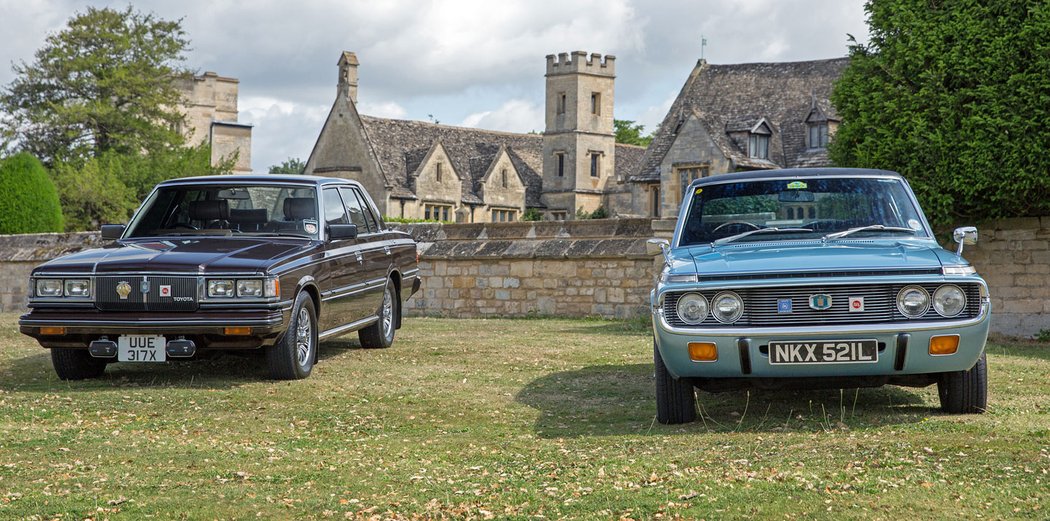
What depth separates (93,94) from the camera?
184 ft

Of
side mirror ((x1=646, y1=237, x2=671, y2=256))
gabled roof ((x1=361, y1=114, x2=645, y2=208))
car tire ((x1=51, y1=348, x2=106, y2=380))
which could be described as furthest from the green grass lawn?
gabled roof ((x1=361, y1=114, x2=645, y2=208))

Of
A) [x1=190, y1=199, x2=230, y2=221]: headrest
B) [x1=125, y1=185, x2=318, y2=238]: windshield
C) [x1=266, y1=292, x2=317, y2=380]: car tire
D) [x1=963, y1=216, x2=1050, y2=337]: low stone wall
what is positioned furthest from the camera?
[x1=963, y1=216, x2=1050, y2=337]: low stone wall

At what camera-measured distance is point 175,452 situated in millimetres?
6965

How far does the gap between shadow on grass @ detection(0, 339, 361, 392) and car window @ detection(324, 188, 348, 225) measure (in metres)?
1.34

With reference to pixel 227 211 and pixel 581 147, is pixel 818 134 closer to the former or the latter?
pixel 581 147

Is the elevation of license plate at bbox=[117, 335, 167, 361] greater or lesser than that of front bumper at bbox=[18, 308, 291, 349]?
lesser

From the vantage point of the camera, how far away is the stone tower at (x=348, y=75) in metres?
68.9

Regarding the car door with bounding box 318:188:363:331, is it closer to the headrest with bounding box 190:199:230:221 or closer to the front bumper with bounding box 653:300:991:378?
the headrest with bounding box 190:199:230:221

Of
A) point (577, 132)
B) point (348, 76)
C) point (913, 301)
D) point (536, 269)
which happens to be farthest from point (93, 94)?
point (913, 301)

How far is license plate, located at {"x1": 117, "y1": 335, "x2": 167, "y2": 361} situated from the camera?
936cm

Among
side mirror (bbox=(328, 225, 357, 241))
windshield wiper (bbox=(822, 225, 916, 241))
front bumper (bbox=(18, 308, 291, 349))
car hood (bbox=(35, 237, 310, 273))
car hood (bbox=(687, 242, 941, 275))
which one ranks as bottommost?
front bumper (bbox=(18, 308, 291, 349))

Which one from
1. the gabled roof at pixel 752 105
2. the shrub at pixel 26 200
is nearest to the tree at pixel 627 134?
the gabled roof at pixel 752 105

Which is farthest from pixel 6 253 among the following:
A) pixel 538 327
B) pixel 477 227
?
pixel 538 327

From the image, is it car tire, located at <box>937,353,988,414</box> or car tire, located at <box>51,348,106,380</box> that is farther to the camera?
car tire, located at <box>51,348,106,380</box>
